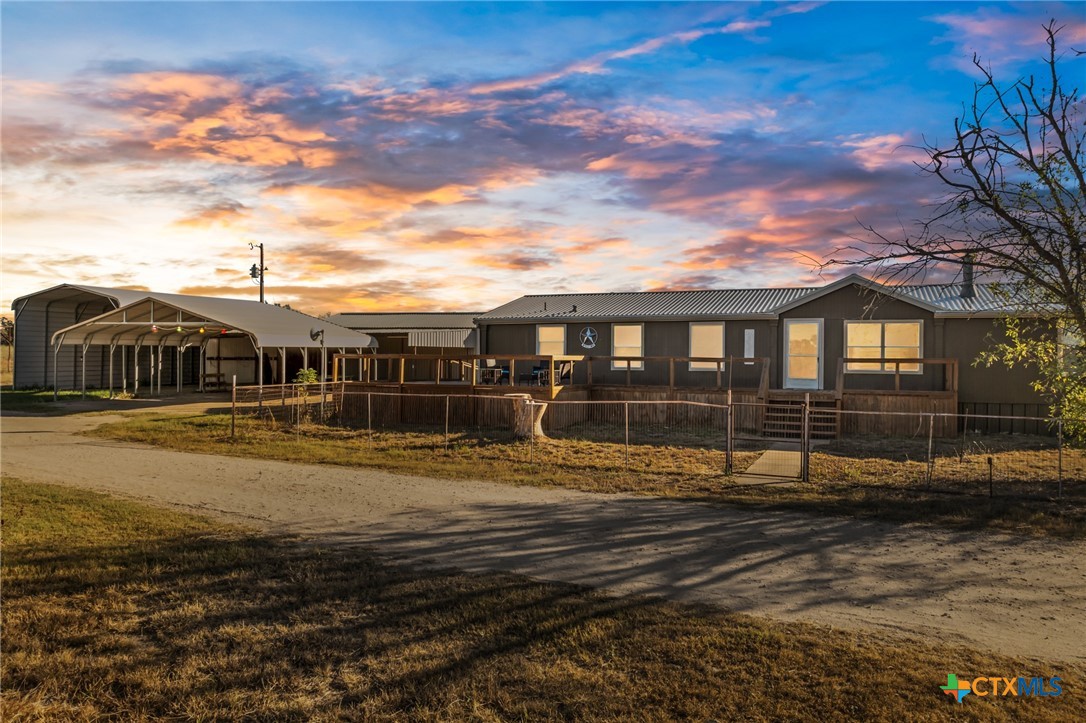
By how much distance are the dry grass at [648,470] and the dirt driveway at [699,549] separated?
0.70 metres

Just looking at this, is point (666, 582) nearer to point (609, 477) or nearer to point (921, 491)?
point (609, 477)

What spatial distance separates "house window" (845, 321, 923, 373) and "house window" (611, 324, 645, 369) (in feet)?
20.4

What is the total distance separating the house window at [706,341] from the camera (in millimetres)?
22594

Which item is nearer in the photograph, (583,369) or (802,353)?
(802,353)

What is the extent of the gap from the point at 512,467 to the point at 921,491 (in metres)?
6.67

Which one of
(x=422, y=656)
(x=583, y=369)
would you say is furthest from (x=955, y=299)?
(x=422, y=656)

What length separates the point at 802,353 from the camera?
21.4 m

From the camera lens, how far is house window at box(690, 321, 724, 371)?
22.6 m

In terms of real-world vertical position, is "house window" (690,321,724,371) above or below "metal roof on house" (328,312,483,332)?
below

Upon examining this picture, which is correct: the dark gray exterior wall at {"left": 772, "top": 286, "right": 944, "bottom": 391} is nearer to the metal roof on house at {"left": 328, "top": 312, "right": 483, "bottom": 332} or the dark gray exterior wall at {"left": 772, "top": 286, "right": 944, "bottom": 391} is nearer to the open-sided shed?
the open-sided shed

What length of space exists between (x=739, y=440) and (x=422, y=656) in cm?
1326

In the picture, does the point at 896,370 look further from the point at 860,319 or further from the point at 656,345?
the point at 656,345

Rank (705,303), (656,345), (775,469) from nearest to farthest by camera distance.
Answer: (775,469)
(656,345)
(705,303)

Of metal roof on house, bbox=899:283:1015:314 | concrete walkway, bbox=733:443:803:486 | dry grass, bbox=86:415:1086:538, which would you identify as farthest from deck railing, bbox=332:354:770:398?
metal roof on house, bbox=899:283:1015:314
